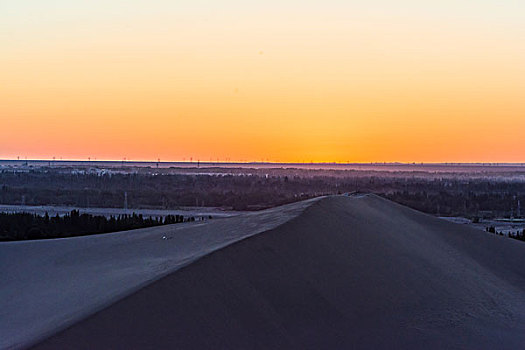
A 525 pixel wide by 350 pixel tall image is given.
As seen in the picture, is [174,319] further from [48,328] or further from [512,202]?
[512,202]

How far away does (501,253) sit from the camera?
424 inches

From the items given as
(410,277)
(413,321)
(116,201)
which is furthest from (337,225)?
(116,201)

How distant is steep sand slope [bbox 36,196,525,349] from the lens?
17.4ft

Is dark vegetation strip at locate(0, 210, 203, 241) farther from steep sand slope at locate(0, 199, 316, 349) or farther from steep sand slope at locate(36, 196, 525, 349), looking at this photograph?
steep sand slope at locate(36, 196, 525, 349)

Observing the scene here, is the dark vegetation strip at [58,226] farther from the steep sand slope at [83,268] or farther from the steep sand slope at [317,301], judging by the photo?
the steep sand slope at [317,301]

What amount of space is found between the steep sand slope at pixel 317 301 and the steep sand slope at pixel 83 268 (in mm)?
397

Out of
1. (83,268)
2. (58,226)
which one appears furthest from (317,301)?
(58,226)

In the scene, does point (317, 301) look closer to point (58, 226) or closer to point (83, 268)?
point (83, 268)

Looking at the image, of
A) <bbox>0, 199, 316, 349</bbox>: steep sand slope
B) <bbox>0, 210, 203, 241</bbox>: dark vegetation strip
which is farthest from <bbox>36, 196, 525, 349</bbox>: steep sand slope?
<bbox>0, 210, 203, 241</bbox>: dark vegetation strip

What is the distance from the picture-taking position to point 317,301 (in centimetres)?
623

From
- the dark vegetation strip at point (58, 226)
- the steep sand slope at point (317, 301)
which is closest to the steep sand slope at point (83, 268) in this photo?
the steep sand slope at point (317, 301)

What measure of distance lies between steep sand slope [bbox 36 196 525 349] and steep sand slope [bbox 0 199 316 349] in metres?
0.40

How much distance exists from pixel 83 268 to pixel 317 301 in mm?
4067

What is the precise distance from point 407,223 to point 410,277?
→ 13.0ft
